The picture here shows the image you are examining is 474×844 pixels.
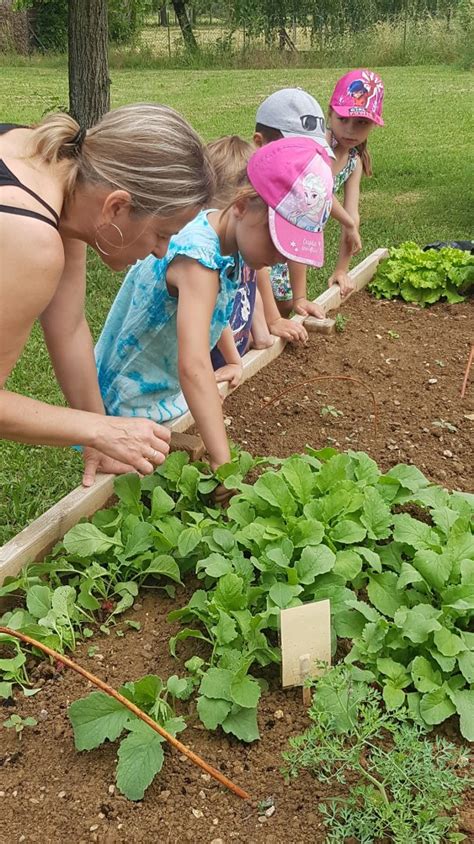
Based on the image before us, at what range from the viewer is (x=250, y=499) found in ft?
7.64

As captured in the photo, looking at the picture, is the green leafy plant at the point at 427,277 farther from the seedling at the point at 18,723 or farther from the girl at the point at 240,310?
the seedling at the point at 18,723

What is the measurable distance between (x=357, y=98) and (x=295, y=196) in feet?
6.42

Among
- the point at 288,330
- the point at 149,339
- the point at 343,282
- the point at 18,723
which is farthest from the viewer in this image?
the point at 343,282

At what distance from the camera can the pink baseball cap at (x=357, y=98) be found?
409cm

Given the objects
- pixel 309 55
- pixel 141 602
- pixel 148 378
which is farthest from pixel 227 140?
pixel 309 55

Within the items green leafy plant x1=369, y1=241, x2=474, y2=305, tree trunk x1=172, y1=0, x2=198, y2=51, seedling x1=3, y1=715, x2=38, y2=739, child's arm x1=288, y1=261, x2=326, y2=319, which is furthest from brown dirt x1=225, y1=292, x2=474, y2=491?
tree trunk x1=172, y1=0, x2=198, y2=51

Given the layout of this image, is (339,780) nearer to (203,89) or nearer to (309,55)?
(203,89)

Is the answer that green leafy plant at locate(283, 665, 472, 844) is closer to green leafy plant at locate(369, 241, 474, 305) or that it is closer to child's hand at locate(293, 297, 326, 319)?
child's hand at locate(293, 297, 326, 319)

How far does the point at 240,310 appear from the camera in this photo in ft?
11.1

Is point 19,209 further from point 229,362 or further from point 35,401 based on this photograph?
point 229,362

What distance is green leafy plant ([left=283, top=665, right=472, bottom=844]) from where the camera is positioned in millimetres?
1583

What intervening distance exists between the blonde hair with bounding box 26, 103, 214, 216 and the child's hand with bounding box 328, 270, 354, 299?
269 cm

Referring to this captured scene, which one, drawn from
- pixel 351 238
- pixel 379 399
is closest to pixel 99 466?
pixel 379 399

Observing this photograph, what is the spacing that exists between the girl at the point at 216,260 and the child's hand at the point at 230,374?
0.40m
